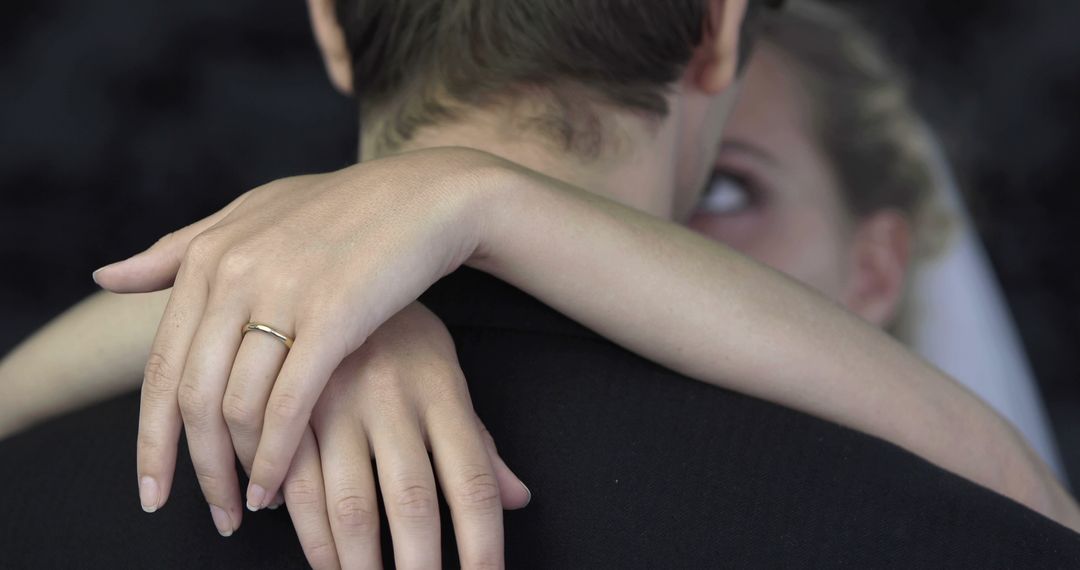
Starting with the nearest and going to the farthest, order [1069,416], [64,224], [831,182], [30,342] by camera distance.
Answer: [30,342] → [831,182] → [64,224] → [1069,416]

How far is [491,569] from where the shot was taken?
0.67 m

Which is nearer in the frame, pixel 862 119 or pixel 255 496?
pixel 255 496

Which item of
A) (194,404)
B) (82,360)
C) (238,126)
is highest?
(194,404)

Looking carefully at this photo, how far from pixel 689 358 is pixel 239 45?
202cm

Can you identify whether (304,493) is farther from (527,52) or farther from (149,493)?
(527,52)

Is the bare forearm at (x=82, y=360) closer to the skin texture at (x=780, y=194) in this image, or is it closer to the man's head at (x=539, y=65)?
the man's head at (x=539, y=65)

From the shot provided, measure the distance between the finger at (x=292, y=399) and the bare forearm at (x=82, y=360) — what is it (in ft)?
0.91

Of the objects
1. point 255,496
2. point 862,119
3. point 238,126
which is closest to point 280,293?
point 255,496

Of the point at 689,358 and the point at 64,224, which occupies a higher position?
A: the point at 689,358

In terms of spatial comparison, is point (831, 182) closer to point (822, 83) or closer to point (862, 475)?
point (822, 83)

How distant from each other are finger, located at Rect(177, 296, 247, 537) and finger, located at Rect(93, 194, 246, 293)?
0.08 meters

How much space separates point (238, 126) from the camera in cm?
254

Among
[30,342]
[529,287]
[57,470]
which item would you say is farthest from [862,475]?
[30,342]

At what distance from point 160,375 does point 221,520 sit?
0.09 m
